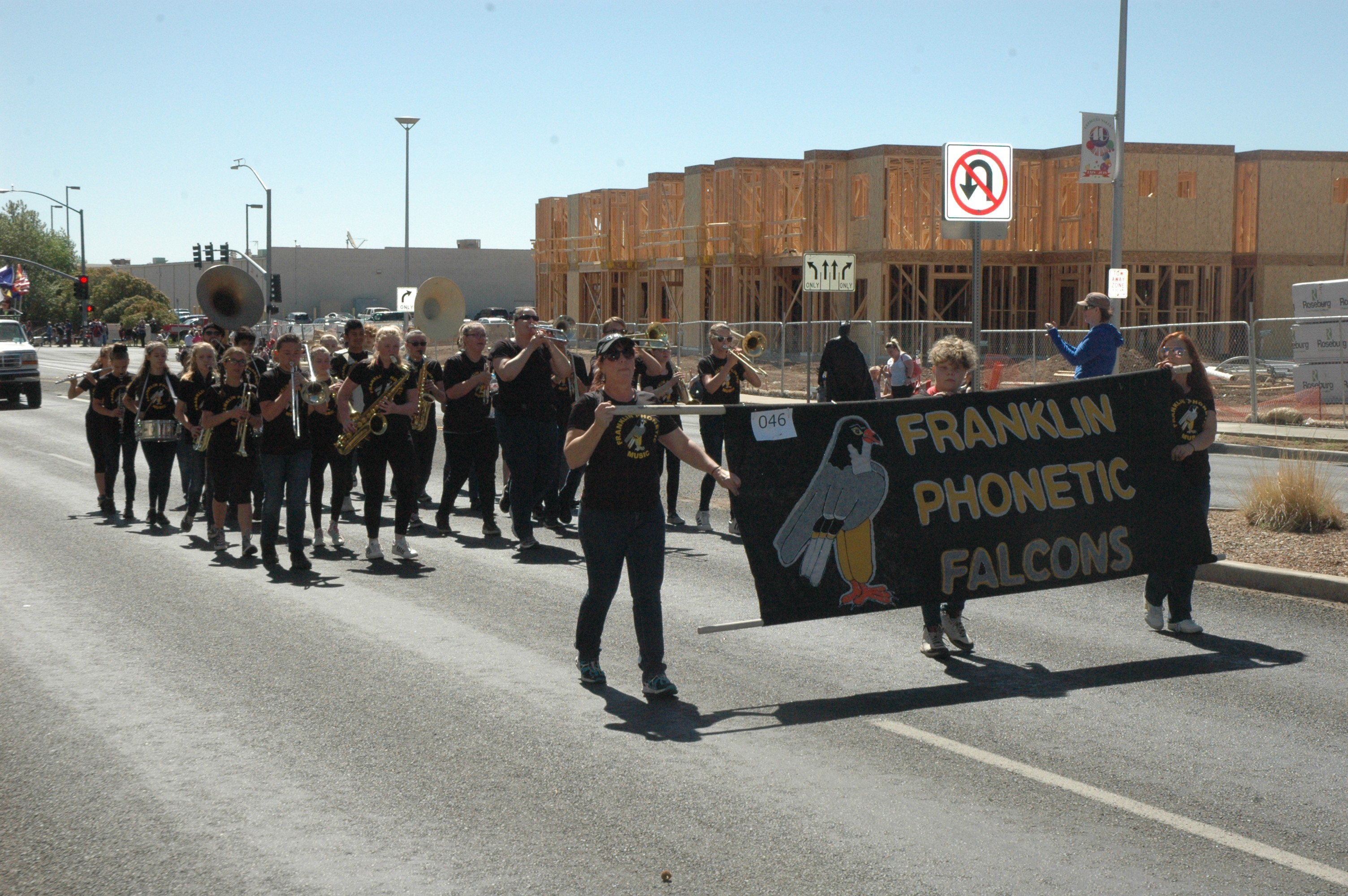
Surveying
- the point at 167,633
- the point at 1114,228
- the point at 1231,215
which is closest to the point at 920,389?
the point at 1114,228

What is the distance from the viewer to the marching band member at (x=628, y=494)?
6.88 metres

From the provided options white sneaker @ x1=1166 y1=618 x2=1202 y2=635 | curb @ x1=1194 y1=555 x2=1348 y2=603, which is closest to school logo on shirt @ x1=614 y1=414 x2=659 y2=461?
white sneaker @ x1=1166 y1=618 x2=1202 y2=635

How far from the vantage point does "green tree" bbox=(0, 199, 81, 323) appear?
316 ft

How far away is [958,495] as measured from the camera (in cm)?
762

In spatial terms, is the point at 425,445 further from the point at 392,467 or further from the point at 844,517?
the point at 844,517

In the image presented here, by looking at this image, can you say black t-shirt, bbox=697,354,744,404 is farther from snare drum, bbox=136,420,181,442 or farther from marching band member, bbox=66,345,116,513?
marching band member, bbox=66,345,116,513

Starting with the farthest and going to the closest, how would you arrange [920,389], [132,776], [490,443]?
[920,389] < [490,443] < [132,776]

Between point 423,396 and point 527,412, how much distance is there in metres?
1.64

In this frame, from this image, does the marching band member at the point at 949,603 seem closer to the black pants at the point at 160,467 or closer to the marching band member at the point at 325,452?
the marching band member at the point at 325,452

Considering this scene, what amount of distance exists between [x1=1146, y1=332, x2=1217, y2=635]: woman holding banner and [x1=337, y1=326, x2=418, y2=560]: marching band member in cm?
583

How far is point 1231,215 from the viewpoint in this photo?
43.0 metres

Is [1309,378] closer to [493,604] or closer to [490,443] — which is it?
[490,443]

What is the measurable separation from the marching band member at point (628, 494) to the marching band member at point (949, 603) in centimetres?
157

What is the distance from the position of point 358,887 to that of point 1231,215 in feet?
143
